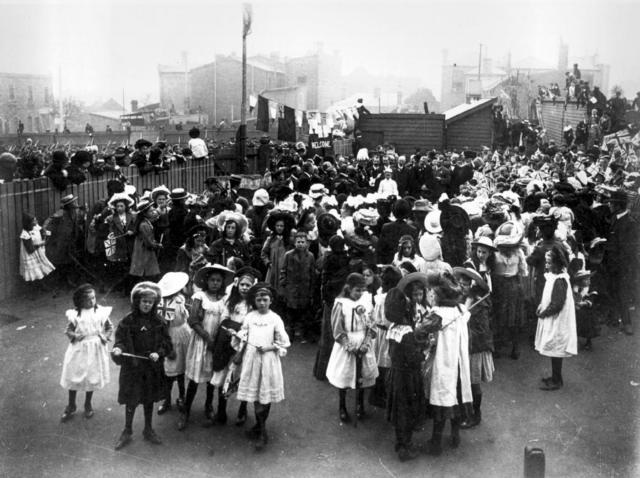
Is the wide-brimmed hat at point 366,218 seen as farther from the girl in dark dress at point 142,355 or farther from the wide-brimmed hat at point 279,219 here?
the girl in dark dress at point 142,355

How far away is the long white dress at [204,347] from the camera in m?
6.35

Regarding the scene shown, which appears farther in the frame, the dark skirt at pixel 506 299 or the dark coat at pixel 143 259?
the dark coat at pixel 143 259

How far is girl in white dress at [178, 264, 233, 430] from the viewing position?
634 centimetres

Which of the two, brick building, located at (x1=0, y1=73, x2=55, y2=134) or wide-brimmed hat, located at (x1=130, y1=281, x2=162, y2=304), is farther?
brick building, located at (x1=0, y1=73, x2=55, y2=134)

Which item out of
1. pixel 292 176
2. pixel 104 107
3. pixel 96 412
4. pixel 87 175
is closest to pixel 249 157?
Answer: pixel 292 176

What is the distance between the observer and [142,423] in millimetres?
6461

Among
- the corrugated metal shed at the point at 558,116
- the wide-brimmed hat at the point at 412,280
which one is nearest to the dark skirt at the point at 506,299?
the wide-brimmed hat at the point at 412,280

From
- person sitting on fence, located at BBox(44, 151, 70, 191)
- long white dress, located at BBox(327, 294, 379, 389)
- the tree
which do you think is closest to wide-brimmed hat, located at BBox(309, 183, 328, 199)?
person sitting on fence, located at BBox(44, 151, 70, 191)

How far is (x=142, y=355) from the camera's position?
5.93m

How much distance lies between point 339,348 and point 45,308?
225 inches

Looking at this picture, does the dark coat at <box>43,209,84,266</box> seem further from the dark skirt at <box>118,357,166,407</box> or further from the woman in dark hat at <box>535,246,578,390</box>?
the woman in dark hat at <box>535,246,578,390</box>

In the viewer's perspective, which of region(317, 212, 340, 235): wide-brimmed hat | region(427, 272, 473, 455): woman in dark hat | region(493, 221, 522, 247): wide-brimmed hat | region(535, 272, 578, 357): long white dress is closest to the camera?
region(427, 272, 473, 455): woman in dark hat

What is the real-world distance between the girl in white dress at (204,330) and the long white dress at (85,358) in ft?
2.93

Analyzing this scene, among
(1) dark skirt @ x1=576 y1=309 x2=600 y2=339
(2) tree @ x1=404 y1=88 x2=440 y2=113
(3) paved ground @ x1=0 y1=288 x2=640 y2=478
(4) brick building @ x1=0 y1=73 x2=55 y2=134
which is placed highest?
(2) tree @ x1=404 y1=88 x2=440 y2=113
